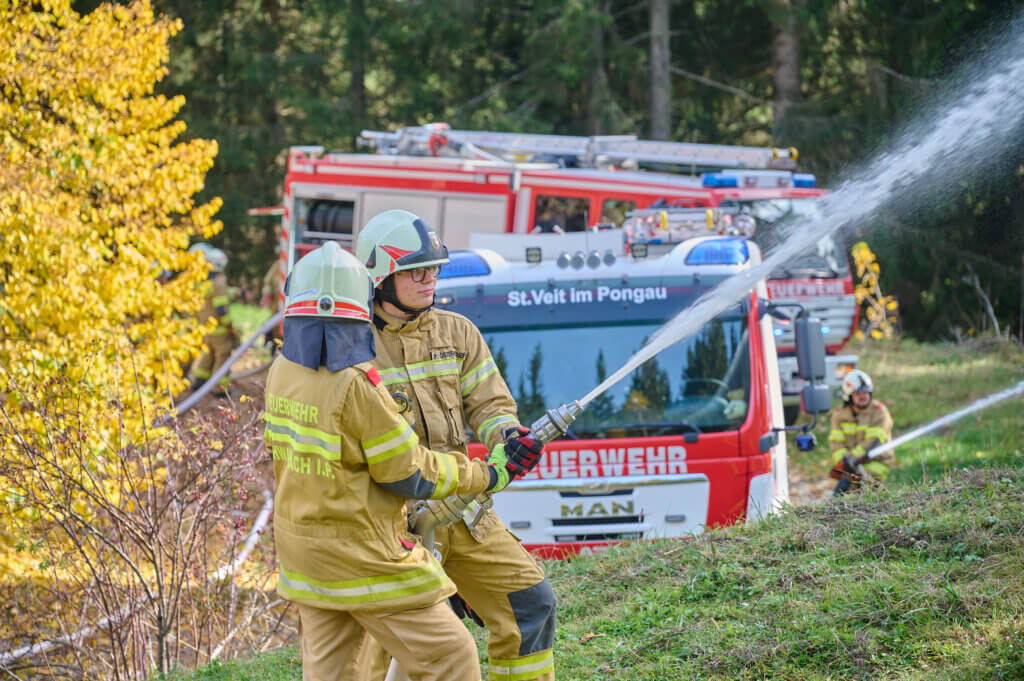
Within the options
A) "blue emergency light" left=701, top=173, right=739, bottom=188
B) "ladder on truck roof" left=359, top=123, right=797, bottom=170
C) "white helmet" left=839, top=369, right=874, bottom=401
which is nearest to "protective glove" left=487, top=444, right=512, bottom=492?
"white helmet" left=839, top=369, right=874, bottom=401

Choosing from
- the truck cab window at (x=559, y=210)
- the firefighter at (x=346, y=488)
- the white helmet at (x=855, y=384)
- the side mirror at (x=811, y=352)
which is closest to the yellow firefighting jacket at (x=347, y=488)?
Answer: the firefighter at (x=346, y=488)

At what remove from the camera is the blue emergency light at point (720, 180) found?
11906mm

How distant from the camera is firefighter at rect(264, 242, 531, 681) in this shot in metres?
3.35

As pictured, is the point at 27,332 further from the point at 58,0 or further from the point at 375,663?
the point at 375,663

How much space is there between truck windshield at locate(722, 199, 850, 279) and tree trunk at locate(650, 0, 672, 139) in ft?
30.6

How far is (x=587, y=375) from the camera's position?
653cm

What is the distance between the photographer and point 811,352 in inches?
261

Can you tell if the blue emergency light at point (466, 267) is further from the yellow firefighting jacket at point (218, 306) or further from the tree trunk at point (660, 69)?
the tree trunk at point (660, 69)

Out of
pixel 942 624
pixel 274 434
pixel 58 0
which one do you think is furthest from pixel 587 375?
pixel 58 0

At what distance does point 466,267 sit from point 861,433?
3618mm

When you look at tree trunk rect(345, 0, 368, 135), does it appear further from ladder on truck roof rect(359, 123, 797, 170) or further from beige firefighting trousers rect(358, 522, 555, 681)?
beige firefighting trousers rect(358, 522, 555, 681)

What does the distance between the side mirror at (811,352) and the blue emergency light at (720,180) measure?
5458 millimetres

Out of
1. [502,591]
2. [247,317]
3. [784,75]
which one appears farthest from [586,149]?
[247,317]

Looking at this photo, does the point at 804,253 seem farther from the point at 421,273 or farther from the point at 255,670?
the point at 421,273
